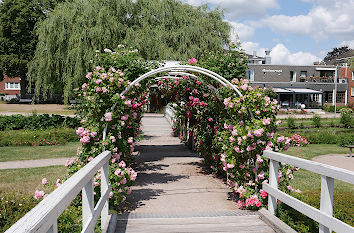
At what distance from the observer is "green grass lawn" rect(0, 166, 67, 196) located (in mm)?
8523

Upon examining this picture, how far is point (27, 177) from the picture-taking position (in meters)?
9.89

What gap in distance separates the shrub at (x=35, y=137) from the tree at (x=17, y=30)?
31.5 metres

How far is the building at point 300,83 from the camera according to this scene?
51156 mm

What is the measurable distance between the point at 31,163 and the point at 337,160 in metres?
11.3

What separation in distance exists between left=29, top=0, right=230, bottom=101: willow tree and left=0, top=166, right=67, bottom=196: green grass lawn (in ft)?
13.1

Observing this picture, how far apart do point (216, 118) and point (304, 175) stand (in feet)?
12.9

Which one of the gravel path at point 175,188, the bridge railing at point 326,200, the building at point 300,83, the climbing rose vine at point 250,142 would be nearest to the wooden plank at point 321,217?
the bridge railing at point 326,200

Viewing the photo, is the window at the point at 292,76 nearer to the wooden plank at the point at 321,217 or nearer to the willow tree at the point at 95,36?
the willow tree at the point at 95,36

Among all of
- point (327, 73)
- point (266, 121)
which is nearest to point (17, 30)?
point (327, 73)

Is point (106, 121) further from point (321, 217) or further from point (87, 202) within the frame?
point (321, 217)

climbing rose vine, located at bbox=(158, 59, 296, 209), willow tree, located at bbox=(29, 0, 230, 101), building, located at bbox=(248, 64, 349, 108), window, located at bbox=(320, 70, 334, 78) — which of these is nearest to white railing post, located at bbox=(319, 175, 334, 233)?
climbing rose vine, located at bbox=(158, 59, 296, 209)

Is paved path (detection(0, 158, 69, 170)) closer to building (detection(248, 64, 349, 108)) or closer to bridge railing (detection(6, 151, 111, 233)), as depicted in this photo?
bridge railing (detection(6, 151, 111, 233))

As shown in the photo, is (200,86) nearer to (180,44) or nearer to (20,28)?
(180,44)

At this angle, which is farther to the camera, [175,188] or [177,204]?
[175,188]
